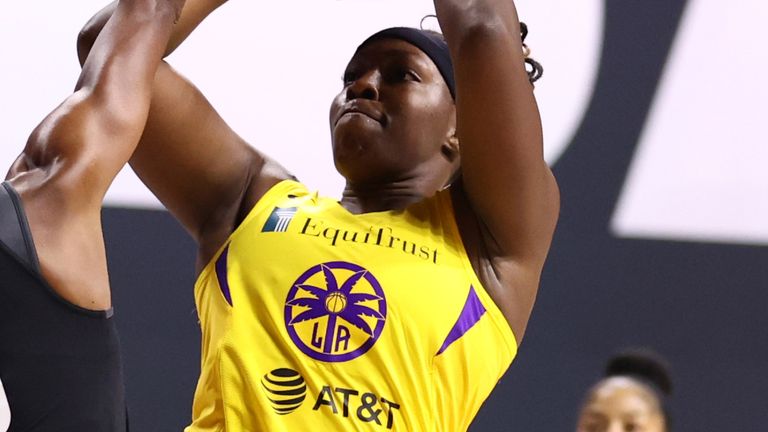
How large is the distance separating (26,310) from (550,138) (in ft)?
5.14

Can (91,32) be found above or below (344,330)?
above

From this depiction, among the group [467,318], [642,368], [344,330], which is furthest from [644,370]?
[344,330]

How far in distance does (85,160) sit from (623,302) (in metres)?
1.56

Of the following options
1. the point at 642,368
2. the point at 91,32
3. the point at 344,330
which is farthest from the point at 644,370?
the point at 91,32

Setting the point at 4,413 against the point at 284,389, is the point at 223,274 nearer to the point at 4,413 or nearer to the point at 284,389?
the point at 284,389

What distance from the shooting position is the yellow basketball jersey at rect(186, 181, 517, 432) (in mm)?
1486

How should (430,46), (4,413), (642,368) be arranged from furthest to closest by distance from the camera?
(642,368) → (430,46) → (4,413)

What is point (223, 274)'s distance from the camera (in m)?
1.58

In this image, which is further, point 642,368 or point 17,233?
point 642,368

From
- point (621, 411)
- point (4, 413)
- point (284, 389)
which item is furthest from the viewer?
point (621, 411)

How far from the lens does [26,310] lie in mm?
1100

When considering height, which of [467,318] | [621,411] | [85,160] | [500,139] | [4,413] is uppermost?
[500,139]

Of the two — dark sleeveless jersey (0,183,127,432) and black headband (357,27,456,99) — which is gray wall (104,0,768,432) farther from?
dark sleeveless jersey (0,183,127,432)

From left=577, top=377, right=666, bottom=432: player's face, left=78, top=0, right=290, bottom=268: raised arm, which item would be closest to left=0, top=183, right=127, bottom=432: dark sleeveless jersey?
left=78, top=0, right=290, bottom=268: raised arm
